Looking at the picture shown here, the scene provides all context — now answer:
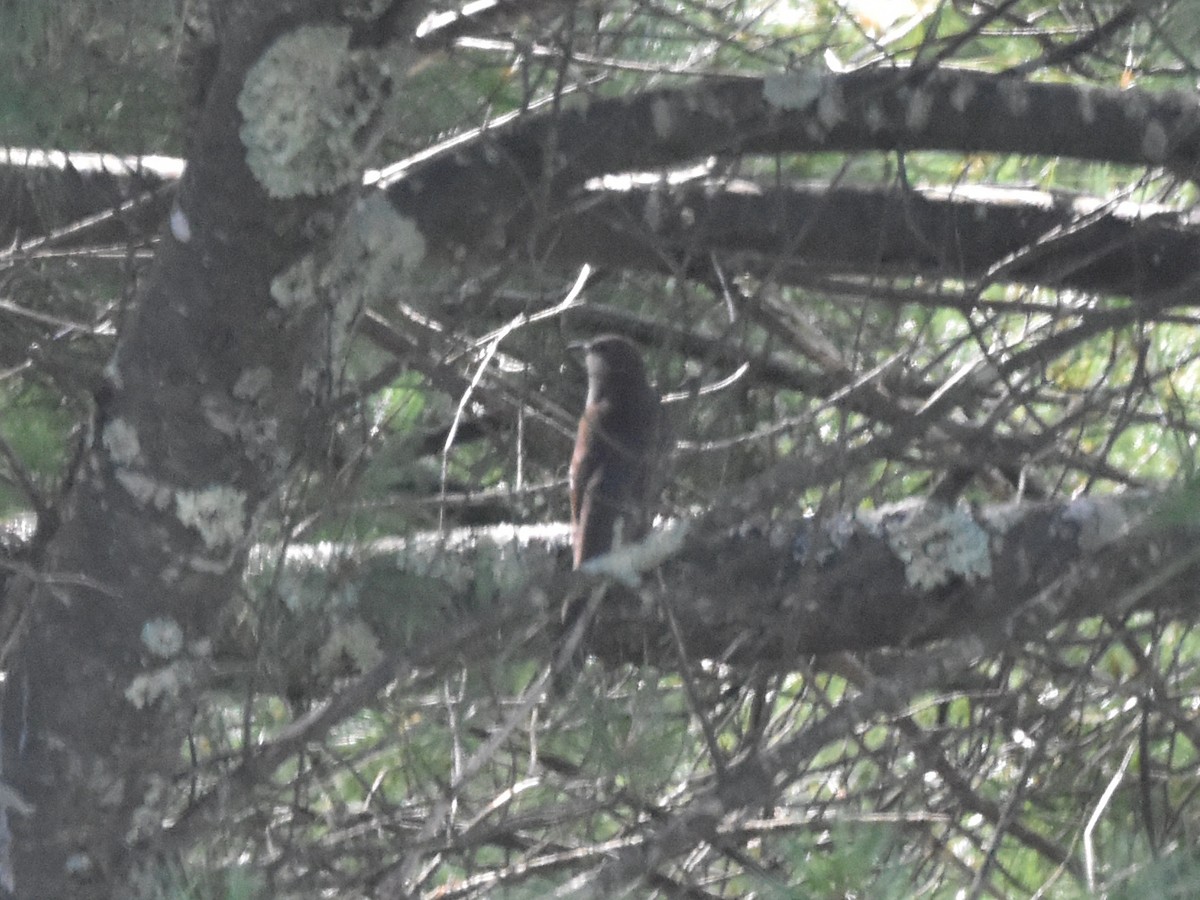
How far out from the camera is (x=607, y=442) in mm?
2652

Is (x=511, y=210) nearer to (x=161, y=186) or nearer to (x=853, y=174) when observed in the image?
(x=161, y=186)

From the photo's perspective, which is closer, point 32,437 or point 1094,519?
point 1094,519

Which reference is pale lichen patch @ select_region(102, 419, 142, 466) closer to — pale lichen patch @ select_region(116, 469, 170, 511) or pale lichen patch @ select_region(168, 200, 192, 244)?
pale lichen patch @ select_region(116, 469, 170, 511)

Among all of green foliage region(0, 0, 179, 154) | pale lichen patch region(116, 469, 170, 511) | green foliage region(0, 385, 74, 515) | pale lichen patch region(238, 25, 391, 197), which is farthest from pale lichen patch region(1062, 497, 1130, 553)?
green foliage region(0, 385, 74, 515)

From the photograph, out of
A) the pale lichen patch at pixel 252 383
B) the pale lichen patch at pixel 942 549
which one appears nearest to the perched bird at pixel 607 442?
the pale lichen patch at pixel 942 549

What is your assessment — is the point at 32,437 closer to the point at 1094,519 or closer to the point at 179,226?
the point at 179,226

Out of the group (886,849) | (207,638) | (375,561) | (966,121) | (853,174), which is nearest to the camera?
(886,849)

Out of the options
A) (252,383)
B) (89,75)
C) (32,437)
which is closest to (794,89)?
(252,383)

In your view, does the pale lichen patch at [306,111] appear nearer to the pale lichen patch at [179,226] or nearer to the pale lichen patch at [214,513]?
the pale lichen patch at [179,226]

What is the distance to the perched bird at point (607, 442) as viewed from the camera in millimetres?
2586

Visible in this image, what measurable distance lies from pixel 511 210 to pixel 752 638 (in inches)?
27.7

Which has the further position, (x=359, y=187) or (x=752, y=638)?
(x=752, y=638)

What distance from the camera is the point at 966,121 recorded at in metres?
1.83

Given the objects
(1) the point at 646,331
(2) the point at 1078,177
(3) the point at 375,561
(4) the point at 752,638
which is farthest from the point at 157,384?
(2) the point at 1078,177
